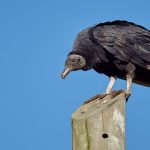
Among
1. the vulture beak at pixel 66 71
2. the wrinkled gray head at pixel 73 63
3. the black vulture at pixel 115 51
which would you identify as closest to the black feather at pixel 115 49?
the black vulture at pixel 115 51

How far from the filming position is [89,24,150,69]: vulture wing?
6.65 meters

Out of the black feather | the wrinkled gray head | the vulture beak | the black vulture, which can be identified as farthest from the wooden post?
the black feather

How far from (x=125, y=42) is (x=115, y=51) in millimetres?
201

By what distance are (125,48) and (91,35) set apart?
483mm

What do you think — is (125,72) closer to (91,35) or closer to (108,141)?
(91,35)

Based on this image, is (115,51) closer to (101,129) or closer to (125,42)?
(125,42)

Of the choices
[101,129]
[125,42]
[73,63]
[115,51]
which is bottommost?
[101,129]

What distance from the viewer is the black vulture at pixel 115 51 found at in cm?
661

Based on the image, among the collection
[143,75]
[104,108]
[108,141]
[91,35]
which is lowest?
[108,141]

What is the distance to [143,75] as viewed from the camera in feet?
21.9

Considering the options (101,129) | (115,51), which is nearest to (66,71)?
(115,51)

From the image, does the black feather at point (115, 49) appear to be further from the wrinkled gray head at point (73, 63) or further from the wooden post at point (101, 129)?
the wooden post at point (101, 129)

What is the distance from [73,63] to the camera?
6.38m

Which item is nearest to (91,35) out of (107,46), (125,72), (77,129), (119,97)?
(107,46)
